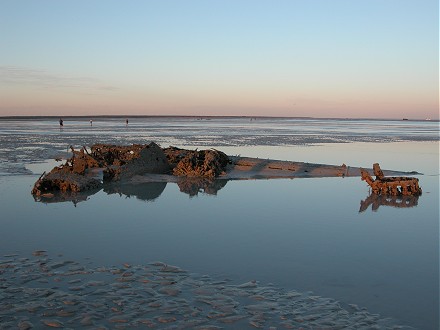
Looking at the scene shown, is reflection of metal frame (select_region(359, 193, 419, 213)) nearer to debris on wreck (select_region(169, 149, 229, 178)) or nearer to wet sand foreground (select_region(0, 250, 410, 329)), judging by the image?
debris on wreck (select_region(169, 149, 229, 178))

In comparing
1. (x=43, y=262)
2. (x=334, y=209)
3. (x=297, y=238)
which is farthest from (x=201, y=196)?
(x=43, y=262)

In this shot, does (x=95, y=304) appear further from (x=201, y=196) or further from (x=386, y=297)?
(x=201, y=196)

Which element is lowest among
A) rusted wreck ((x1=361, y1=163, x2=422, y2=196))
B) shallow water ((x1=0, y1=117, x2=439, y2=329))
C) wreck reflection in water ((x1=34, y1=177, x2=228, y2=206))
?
wreck reflection in water ((x1=34, y1=177, x2=228, y2=206))

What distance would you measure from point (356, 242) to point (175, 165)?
12559 millimetres

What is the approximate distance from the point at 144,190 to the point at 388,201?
777 cm

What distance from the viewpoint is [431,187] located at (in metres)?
17.4

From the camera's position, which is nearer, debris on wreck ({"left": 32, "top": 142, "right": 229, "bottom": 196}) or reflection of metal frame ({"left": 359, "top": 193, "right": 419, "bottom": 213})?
reflection of metal frame ({"left": 359, "top": 193, "right": 419, "bottom": 213})

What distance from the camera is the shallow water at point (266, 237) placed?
7.32m

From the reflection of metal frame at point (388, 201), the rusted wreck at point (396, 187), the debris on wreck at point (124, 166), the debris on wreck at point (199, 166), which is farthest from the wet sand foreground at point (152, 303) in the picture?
the debris on wreck at point (199, 166)

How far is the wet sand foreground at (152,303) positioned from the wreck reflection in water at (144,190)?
6746 mm

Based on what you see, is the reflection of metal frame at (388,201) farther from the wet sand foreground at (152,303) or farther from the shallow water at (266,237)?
the wet sand foreground at (152,303)

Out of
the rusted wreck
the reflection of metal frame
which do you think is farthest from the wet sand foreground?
the rusted wreck

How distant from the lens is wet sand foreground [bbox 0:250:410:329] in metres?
5.75

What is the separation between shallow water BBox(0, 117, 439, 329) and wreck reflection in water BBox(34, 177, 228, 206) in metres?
0.21
